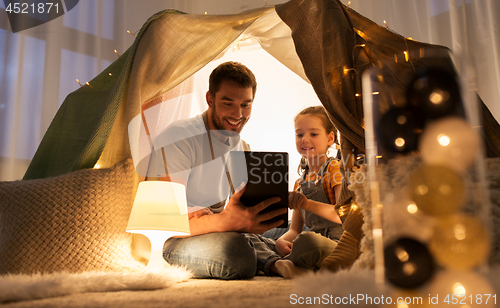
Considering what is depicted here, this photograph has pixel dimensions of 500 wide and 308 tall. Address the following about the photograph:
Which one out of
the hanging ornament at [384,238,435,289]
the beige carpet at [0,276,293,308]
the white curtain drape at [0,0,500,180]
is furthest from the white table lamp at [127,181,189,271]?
the white curtain drape at [0,0,500,180]

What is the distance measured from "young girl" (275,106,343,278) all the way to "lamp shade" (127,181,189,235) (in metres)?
0.35

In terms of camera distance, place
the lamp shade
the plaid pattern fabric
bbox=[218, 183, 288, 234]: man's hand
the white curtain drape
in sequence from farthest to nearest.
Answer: the white curtain drape → the plaid pattern fabric → bbox=[218, 183, 288, 234]: man's hand → the lamp shade

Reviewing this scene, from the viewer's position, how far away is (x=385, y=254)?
1.78 ft

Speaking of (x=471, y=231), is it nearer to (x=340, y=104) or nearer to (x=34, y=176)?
(x=340, y=104)

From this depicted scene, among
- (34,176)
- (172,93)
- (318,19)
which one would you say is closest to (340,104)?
(318,19)

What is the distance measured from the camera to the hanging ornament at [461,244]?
532mm

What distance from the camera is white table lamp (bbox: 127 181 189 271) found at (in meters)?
1.04

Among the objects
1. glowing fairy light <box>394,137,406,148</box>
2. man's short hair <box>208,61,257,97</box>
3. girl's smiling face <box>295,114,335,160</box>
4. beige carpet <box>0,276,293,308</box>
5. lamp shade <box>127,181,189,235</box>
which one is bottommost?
beige carpet <box>0,276,293,308</box>

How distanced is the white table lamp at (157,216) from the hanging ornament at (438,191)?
70 cm

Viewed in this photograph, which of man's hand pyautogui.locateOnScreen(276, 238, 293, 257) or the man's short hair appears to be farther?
the man's short hair

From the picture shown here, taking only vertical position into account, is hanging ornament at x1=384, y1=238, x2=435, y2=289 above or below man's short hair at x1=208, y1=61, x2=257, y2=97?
below

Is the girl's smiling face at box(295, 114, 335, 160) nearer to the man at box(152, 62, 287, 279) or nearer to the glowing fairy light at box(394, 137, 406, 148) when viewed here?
the man at box(152, 62, 287, 279)

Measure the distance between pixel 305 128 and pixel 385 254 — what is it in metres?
1.11

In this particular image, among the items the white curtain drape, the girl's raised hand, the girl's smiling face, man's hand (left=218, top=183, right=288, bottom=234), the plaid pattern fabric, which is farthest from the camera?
the white curtain drape
